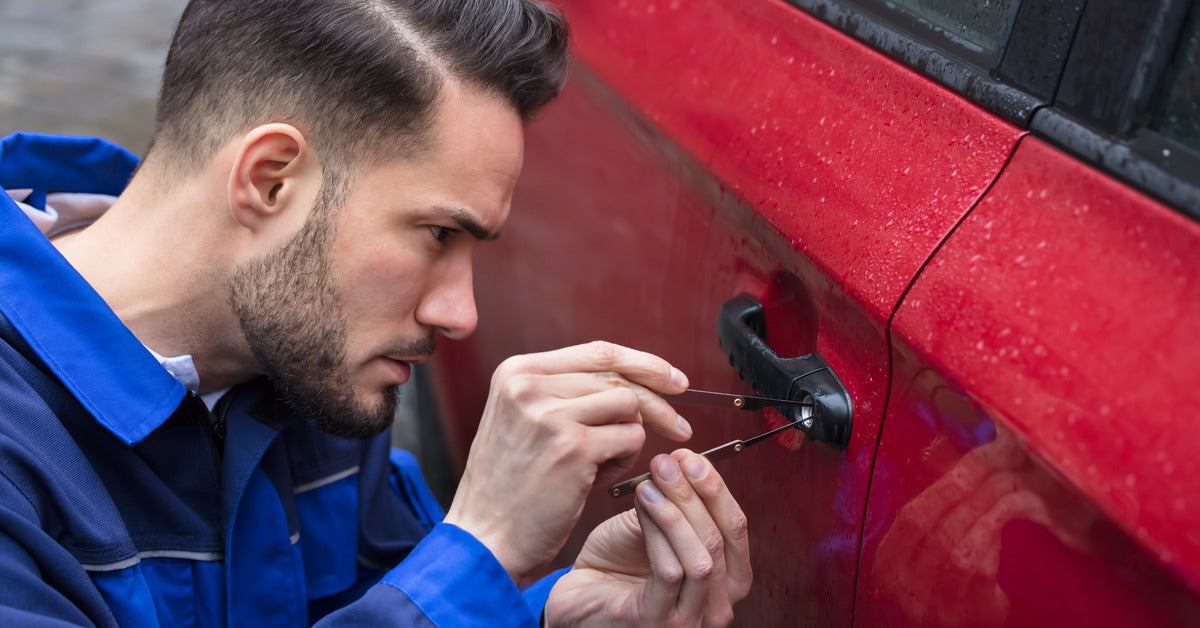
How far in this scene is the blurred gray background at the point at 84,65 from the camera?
199 inches

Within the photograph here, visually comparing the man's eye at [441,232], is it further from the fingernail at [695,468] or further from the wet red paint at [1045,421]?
the wet red paint at [1045,421]

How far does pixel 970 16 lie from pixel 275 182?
3.26ft

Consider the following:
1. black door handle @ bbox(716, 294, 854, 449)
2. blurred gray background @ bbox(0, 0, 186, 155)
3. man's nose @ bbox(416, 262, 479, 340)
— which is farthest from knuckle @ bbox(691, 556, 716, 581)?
blurred gray background @ bbox(0, 0, 186, 155)

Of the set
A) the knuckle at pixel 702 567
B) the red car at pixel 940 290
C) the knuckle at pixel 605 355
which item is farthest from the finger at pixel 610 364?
the knuckle at pixel 702 567

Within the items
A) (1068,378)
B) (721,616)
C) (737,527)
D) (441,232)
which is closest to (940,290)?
(1068,378)

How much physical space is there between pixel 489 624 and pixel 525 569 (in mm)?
82

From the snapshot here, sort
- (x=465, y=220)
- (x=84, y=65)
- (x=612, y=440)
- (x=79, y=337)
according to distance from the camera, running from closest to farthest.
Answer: (x=612, y=440) → (x=79, y=337) → (x=465, y=220) → (x=84, y=65)

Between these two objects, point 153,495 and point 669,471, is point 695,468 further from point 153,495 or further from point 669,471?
point 153,495

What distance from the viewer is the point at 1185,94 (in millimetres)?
905

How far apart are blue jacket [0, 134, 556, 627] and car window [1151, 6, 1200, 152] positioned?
862 mm

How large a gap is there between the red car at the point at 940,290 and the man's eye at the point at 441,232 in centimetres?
29

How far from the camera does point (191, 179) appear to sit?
1616 mm

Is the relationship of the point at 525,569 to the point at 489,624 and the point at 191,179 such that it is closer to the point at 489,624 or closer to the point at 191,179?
the point at 489,624

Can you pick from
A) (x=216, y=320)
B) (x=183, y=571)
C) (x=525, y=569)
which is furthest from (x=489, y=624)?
(x=216, y=320)
